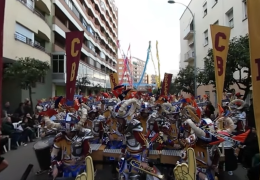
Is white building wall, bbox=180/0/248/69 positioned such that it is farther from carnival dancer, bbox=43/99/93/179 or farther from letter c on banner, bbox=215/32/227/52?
carnival dancer, bbox=43/99/93/179

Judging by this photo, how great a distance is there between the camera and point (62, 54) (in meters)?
25.5

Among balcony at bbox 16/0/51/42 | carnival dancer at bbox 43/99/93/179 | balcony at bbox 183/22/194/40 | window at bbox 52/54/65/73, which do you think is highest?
balcony at bbox 183/22/194/40

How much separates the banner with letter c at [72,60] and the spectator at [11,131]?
370 cm

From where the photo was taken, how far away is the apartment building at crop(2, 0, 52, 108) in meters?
14.9

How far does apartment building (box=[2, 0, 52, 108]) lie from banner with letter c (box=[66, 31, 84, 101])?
885 cm

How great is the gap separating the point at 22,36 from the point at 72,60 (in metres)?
11.5

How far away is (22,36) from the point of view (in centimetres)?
1684

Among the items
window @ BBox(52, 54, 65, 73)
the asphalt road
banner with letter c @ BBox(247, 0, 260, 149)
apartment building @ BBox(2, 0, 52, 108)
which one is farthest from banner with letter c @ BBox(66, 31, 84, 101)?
window @ BBox(52, 54, 65, 73)

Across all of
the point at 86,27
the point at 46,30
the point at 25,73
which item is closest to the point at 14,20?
the point at 25,73

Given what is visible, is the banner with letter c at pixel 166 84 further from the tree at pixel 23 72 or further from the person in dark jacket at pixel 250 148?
the tree at pixel 23 72

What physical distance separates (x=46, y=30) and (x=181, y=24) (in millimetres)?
23051

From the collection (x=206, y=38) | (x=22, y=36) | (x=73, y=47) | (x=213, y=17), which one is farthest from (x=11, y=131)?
(x=206, y=38)

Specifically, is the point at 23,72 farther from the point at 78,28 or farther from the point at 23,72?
the point at 78,28

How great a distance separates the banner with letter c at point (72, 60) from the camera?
6965 mm
